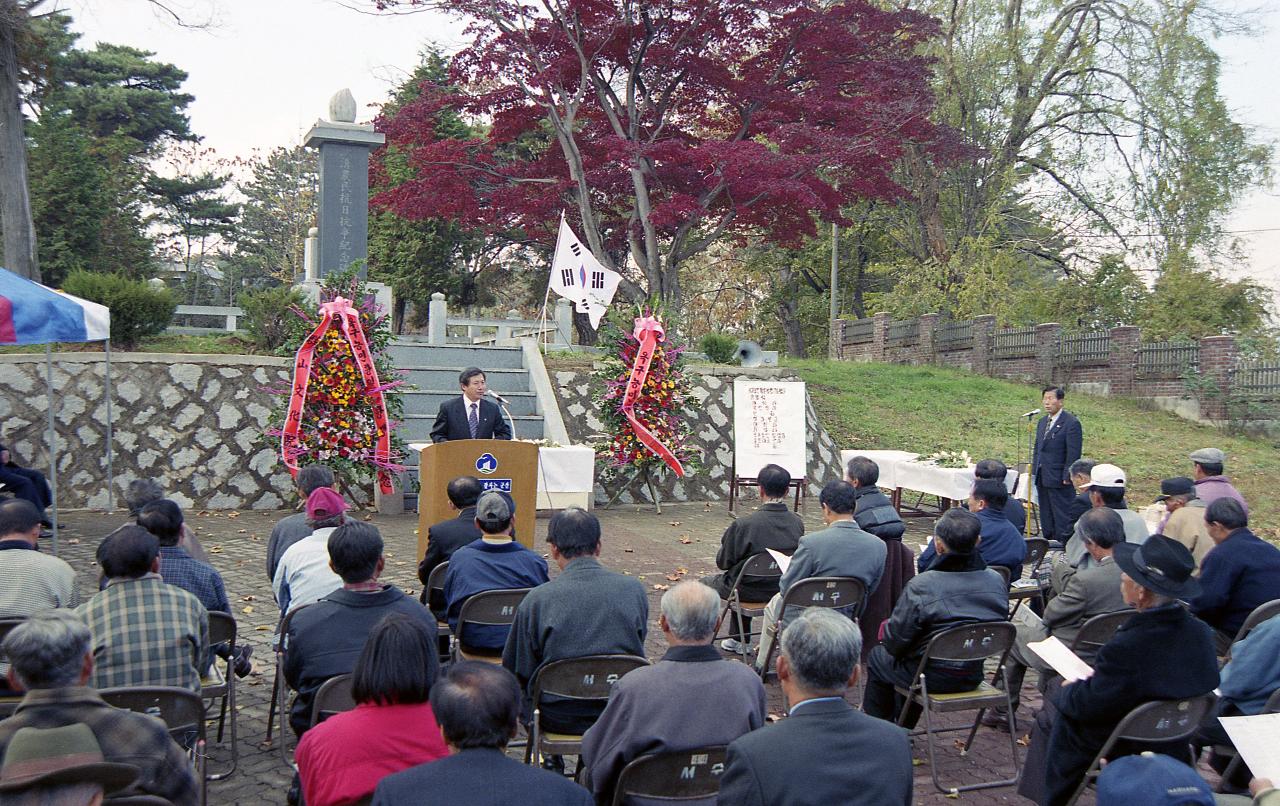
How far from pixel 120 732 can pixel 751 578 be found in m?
4.14

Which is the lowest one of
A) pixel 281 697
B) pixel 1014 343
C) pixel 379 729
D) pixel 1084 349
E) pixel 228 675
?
pixel 281 697

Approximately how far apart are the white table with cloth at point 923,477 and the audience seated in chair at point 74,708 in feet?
28.0

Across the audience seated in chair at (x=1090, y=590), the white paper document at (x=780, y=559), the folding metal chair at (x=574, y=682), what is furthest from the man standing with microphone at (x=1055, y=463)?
the folding metal chair at (x=574, y=682)

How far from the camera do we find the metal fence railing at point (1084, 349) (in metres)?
22.7

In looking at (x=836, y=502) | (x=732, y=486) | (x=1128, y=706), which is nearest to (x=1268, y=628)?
(x=1128, y=706)

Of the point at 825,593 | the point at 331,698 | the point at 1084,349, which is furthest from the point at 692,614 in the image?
the point at 1084,349

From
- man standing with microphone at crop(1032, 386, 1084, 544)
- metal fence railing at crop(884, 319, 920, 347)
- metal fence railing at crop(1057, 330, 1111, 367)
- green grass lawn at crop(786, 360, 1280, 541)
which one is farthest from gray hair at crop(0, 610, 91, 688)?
metal fence railing at crop(884, 319, 920, 347)

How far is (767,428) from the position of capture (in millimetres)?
12305

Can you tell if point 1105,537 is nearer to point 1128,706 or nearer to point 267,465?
point 1128,706

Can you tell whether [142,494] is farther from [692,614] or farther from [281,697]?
[692,614]

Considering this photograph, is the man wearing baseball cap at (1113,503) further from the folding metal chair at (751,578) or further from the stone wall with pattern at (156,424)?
the stone wall with pattern at (156,424)

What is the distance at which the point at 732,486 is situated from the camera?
1248 cm

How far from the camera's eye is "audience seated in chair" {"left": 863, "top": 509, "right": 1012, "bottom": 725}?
454cm

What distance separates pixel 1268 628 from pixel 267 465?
10673mm
